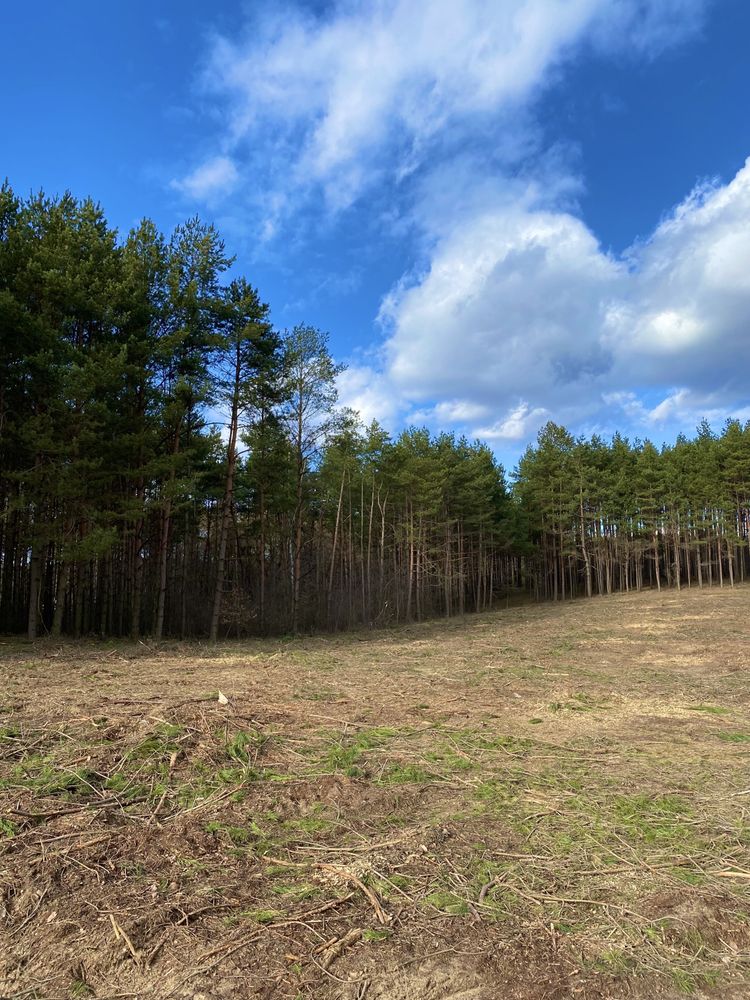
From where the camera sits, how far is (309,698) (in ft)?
24.4

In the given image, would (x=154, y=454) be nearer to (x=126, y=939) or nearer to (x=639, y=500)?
(x=126, y=939)

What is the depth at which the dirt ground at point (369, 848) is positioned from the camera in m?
2.25

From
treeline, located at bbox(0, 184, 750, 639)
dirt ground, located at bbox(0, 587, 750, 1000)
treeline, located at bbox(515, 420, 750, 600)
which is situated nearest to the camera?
dirt ground, located at bbox(0, 587, 750, 1000)

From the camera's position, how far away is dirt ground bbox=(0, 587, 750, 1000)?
225cm

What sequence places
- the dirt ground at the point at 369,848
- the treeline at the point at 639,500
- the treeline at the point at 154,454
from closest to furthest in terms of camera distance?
1. the dirt ground at the point at 369,848
2. the treeline at the point at 154,454
3. the treeline at the point at 639,500

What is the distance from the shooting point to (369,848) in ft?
10.6

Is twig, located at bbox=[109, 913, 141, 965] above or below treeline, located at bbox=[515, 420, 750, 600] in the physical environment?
below

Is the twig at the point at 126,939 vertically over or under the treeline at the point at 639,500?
under

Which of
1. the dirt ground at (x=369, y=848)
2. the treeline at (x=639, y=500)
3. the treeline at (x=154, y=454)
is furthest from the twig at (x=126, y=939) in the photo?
the treeline at (x=639, y=500)

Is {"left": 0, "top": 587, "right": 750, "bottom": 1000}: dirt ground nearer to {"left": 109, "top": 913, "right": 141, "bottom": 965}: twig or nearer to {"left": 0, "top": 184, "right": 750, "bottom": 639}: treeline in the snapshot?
{"left": 109, "top": 913, "right": 141, "bottom": 965}: twig

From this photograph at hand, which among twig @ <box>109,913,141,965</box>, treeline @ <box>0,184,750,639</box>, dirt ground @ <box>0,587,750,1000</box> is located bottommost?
dirt ground @ <box>0,587,750,1000</box>

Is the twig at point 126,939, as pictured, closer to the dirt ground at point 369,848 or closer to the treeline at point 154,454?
the dirt ground at point 369,848

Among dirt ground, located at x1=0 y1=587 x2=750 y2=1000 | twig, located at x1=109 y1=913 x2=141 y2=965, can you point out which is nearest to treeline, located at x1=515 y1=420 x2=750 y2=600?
dirt ground, located at x1=0 y1=587 x2=750 y2=1000

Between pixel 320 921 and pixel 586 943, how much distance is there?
113 centimetres
